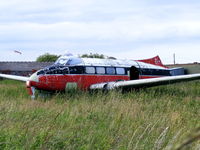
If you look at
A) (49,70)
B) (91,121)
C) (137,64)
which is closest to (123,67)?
(137,64)

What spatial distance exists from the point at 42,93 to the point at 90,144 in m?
9.68

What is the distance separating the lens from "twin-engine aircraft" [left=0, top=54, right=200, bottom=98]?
1327 centimetres

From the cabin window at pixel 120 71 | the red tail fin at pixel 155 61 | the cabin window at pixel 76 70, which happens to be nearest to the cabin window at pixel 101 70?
the cabin window at pixel 120 71

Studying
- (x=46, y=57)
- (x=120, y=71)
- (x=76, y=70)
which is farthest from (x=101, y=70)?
(x=46, y=57)

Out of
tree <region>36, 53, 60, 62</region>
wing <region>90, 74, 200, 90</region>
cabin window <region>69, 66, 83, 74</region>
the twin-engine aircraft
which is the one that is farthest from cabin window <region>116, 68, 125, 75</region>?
tree <region>36, 53, 60, 62</region>

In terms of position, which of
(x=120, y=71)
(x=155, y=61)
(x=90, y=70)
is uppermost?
(x=155, y=61)

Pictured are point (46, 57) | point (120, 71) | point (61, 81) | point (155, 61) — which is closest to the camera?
point (61, 81)

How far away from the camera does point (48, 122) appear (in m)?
4.92

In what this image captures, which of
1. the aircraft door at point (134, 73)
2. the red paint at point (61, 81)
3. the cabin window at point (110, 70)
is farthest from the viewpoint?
the aircraft door at point (134, 73)

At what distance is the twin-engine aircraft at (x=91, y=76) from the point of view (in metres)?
13.3

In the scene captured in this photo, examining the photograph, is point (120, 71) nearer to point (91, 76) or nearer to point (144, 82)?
point (144, 82)

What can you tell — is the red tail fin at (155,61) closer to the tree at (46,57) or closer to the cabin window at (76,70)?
the cabin window at (76,70)

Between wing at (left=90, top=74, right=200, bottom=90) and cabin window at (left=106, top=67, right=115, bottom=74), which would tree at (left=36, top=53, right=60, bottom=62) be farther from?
wing at (left=90, top=74, right=200, bottom=90)

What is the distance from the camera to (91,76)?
1447 centimetres
